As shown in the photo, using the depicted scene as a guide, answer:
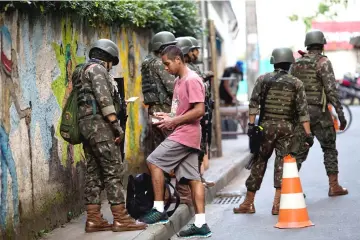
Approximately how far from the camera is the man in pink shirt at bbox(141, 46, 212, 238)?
8367mm

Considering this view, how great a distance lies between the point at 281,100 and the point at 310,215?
1.25 metres

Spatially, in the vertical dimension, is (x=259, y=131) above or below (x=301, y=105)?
below

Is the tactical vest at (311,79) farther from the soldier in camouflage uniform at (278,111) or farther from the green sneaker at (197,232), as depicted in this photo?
the green sneaker at (197,232)

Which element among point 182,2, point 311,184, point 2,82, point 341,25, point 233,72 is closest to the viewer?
point 2,82

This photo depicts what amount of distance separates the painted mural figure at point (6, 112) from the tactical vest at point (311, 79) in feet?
13.6

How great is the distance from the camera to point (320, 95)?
1087 cm

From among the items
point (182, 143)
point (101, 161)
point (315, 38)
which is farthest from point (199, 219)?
point (315, 38)

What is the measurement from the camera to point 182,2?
14578 millimetres

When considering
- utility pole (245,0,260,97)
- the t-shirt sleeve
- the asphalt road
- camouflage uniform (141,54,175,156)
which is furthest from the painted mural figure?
utility pole (245,0,260,97)

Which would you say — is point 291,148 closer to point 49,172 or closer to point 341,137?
point 49,172

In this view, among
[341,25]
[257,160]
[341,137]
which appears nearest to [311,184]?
[257,160]

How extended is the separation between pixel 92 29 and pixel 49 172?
2.30 meters

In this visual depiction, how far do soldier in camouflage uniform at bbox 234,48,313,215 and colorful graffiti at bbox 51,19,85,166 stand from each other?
1896 millimetres

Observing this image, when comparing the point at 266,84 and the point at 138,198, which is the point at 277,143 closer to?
the point at 266,84
